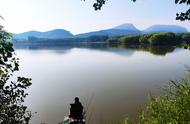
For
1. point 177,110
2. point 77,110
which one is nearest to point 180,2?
point 177,110

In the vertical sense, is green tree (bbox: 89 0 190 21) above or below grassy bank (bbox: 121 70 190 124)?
above

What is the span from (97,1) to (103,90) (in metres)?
24.7

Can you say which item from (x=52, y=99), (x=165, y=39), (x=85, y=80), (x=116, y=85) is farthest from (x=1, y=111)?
(x=165, y=39)

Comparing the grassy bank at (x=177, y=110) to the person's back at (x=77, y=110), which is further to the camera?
the person's back at (x=77, y=110)

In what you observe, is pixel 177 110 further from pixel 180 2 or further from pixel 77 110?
pixel 77 110

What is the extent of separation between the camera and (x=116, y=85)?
106 ft

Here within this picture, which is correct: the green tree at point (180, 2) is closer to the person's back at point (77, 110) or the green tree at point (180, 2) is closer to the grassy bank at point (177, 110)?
the grassy bank at point (177, 110)

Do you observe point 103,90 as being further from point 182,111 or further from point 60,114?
point 182,111

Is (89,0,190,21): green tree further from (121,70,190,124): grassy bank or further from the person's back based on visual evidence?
the person's back

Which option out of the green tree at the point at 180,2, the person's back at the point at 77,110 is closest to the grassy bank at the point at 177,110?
the green tree at the point at 180,2

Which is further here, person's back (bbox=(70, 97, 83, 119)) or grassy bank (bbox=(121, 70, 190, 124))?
person's back (bbox=(70, 97, 83, 119))


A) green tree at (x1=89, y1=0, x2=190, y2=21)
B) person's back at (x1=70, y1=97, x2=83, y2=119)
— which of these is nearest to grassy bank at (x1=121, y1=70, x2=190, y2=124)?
green tree at (x1=89, y1=0, x2=190, y2=21)

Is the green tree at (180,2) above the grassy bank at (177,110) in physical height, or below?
above

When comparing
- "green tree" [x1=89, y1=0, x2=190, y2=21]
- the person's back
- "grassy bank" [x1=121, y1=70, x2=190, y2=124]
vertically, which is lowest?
the person's back
